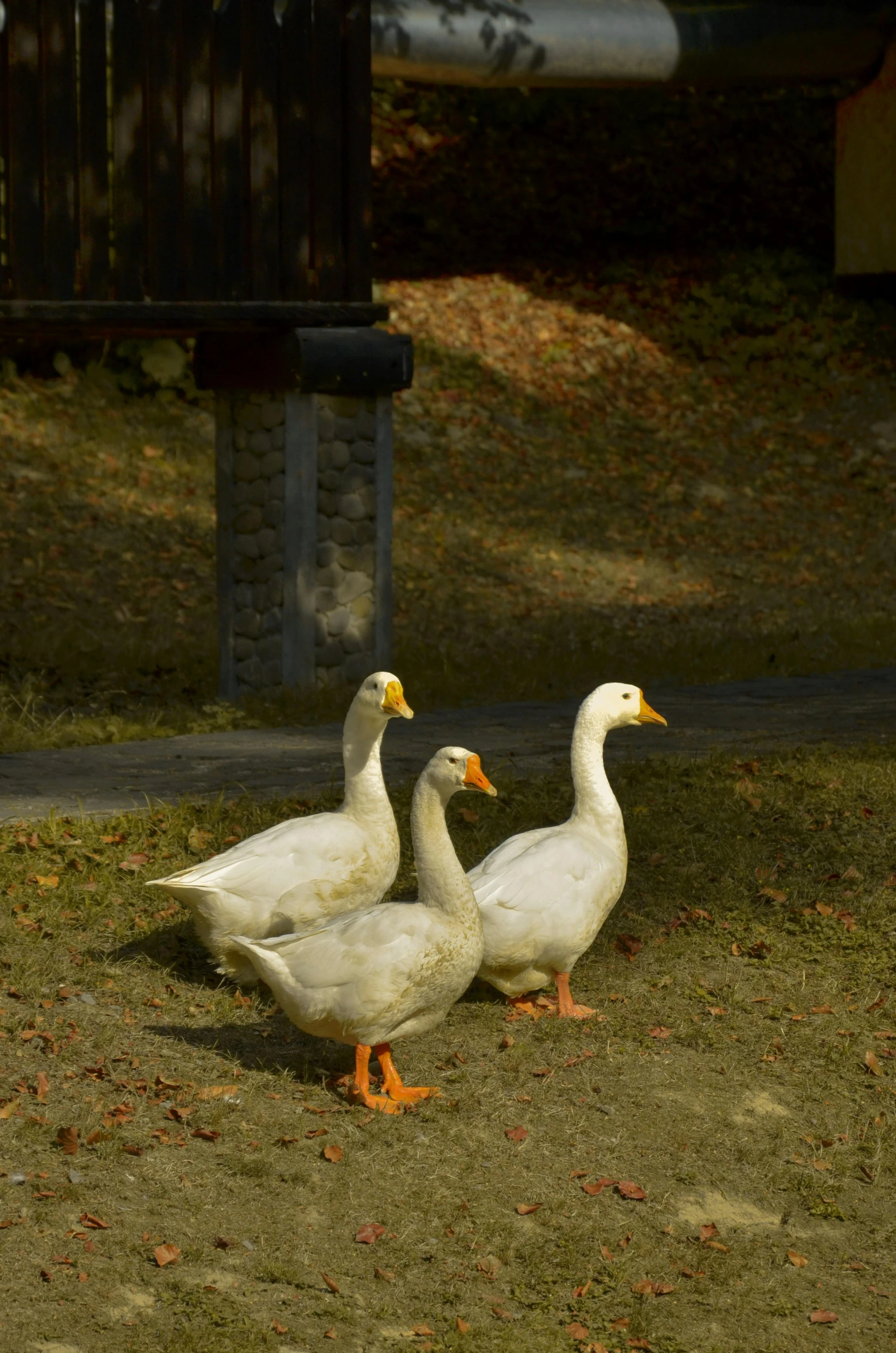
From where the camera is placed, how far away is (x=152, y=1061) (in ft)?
18.4

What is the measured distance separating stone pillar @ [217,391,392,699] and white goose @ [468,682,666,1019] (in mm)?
5287

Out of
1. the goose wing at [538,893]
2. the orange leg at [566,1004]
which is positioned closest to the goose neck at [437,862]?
the goose wing at [538,893]

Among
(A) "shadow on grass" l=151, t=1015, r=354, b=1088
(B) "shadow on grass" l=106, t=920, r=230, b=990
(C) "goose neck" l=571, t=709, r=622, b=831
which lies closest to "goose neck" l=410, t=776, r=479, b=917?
(A) "shadow on grass" l=151, t=1015, r=354, b=1088

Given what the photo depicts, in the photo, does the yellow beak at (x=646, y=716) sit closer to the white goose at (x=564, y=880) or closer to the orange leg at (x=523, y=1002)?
the white goose at (x=564, y=880)

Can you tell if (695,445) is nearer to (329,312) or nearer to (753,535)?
(753,535)

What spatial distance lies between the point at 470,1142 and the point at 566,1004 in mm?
1083

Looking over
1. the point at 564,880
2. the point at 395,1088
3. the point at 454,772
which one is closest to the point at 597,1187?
the point at 395,1088

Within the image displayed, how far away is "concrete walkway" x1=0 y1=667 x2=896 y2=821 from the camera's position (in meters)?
8.45

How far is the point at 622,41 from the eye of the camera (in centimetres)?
2077

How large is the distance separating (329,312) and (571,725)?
346 cm

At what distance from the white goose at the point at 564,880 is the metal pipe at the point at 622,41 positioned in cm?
1522

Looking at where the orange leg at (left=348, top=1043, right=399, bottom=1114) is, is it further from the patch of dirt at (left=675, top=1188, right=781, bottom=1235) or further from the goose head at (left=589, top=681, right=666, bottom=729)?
the goose head at (left=589, top=681, right=666, bottom=729)

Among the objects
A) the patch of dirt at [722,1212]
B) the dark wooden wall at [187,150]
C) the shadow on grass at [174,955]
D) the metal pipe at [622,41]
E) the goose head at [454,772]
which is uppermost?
the metal pipe at [622,41]

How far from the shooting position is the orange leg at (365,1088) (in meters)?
5.34
